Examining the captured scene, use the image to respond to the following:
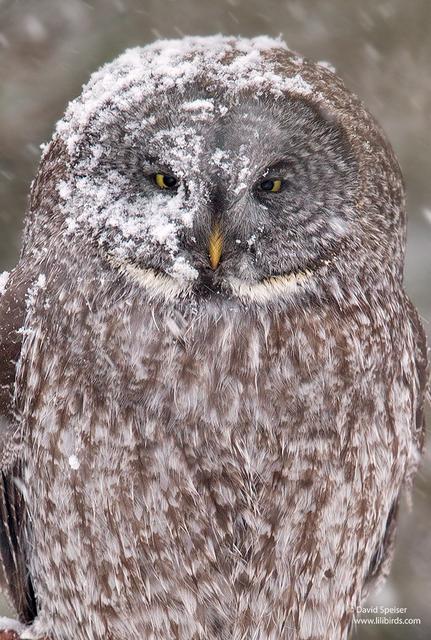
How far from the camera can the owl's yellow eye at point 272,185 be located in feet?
6.95

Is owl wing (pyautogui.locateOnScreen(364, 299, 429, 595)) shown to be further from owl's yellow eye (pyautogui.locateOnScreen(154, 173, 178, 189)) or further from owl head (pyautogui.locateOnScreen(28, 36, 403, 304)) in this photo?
owl's yellow eye (pyautogui.locateOnScreen(154, 173, 178, 189))

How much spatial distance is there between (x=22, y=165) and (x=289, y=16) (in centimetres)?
153

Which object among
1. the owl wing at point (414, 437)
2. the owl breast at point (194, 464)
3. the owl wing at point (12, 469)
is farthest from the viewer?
the owl wing at point (414, 437)

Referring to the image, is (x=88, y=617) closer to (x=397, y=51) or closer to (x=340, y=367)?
(x=340, y=367)

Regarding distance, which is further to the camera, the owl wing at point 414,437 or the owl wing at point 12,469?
the owl wing at point 414,437

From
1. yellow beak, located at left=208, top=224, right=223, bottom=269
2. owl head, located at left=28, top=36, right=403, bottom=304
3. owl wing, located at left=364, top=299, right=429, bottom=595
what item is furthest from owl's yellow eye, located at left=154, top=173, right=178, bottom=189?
owl wing, located at left=364, top=299, right=429, bottom=595

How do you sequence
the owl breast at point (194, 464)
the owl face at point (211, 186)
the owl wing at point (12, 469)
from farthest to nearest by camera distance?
the owl wing at point (12, 469) → the owl breast at point (194, 464) → the owl face at point (211, 186)

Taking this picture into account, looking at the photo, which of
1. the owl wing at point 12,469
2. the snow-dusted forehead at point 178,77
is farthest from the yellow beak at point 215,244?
the owl wing at point 12,469

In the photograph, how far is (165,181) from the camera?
2.07m

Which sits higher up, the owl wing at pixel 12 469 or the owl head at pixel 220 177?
the owl head at pixel 220 177

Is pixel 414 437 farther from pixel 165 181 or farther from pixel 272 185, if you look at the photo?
pixel 165 181

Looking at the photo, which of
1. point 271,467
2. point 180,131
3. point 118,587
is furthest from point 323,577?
point 180,131

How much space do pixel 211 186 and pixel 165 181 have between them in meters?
0.11

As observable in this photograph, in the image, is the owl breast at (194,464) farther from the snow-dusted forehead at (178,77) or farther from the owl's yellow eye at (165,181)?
the snow-dusted forehead at (178,77)
